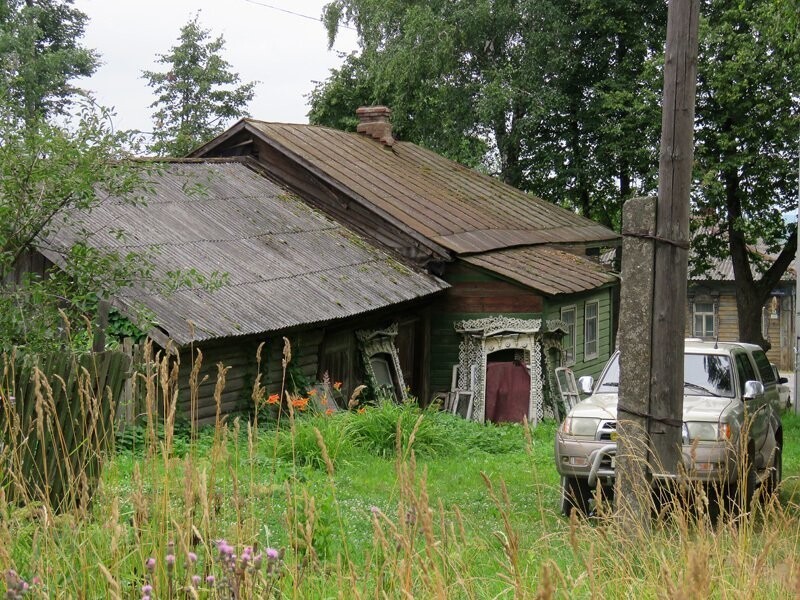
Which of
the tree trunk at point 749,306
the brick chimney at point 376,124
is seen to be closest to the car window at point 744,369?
the brick chimney at point 376,124

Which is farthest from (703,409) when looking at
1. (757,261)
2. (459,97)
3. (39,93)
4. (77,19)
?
(77,19)

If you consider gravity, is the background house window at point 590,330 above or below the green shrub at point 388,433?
above

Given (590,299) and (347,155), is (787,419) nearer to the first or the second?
(590,299)

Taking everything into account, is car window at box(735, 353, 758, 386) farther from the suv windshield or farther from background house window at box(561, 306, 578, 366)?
background house window at box(561, 306, 578, 366)

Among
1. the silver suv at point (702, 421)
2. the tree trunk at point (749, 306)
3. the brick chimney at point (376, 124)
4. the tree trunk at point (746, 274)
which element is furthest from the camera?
the tree trunk at point (749, 306)

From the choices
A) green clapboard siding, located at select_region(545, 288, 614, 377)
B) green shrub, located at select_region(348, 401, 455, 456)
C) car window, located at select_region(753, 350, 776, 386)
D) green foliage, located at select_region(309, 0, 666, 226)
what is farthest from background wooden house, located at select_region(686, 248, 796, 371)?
car window, located at select_region(753, 350, 776, 386)

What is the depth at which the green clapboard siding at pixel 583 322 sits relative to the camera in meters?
22.0

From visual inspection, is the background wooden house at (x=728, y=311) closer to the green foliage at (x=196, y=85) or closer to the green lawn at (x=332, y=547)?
the green foliage at (x=196, y=85)

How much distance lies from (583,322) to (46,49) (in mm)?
25121

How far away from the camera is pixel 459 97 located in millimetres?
29062

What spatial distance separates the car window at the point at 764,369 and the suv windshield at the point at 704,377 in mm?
1168

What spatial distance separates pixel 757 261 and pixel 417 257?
1406 centimetres

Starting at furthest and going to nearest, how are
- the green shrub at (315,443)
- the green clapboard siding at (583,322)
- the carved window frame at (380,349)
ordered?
the green clapboard siding at (583,322), the carved window frame at (380,349), the green shrub at (315,443)

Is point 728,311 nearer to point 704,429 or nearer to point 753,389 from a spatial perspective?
→ point 753,389
